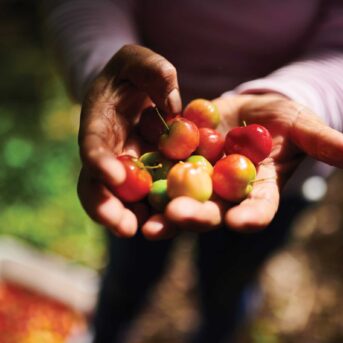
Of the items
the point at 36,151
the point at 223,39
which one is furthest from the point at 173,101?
the point at 36,151

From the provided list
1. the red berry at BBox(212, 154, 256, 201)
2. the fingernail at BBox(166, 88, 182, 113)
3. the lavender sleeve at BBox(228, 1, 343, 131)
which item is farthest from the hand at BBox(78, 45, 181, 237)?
the lavender sleeve at BBox(228, 1, 343, 131)

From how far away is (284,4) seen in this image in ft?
4.97

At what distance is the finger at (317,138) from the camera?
4.05ft

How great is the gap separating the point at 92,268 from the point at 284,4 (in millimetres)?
1929

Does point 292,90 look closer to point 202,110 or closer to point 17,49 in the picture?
point 202,110

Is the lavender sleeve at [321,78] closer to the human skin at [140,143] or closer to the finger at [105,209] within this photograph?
the human skin at [140,143]

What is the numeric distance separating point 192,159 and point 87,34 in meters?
0.55

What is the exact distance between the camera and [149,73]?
1296 mm

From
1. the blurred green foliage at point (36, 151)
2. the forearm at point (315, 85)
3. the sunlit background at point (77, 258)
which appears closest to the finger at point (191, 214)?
the forearm at point (315, 85)

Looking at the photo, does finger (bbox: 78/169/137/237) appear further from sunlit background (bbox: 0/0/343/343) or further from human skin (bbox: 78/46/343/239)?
sunlit background (bbox: 0/0/343/343)

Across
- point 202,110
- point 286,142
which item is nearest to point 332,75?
point 286,142

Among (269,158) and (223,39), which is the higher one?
(223,39)

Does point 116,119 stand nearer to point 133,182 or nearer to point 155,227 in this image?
point 133,182

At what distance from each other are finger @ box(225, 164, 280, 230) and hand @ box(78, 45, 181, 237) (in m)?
0.25
